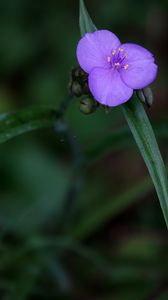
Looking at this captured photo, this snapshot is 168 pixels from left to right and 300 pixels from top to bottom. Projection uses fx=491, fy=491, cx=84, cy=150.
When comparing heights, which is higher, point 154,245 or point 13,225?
point 13,225

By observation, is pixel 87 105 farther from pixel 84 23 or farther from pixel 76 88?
pixel 84 23

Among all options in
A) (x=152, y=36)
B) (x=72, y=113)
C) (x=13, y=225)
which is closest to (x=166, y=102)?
(x=152, y=36)

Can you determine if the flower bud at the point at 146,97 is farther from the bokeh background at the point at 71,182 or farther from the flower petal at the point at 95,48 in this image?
the bokeh background at the point at 71,182

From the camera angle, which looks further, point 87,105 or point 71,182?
point 71,182

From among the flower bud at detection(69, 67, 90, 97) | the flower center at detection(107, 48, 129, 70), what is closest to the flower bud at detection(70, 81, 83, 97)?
the flower bud at detection(69, 67, 90, 97)

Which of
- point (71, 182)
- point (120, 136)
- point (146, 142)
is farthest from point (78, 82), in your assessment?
point (71, 182)

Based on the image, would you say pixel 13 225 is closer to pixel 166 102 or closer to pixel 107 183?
pixel 107 183
